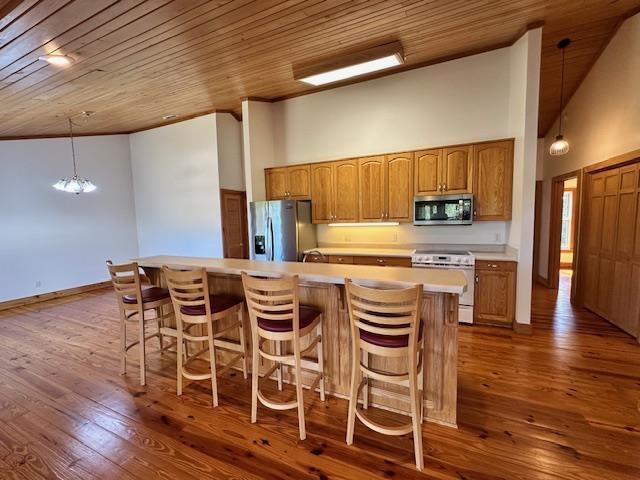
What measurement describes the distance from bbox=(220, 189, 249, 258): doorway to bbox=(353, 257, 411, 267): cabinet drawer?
2562 mm

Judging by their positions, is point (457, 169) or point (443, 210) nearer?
point (457, 169)

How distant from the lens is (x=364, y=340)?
1.93 metres

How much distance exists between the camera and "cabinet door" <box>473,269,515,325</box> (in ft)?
12.2

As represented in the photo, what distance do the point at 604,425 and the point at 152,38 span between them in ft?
15.4

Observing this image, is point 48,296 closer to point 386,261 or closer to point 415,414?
point 386,261

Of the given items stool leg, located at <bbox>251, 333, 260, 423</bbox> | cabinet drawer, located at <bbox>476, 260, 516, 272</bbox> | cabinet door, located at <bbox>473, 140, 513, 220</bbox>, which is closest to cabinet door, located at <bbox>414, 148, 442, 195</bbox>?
cabinet door, located at <bbox>473, 140, 513, 220</bbox>

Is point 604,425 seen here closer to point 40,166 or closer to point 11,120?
point 11,120

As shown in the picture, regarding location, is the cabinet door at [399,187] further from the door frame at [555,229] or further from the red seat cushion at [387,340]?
the door frame at [555,229]

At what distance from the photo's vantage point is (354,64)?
349cm

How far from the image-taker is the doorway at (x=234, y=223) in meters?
5.71

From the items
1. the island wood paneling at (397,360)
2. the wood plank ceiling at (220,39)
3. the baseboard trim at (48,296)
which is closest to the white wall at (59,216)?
the baseboard trim at (48,296)

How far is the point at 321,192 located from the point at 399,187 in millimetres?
1226

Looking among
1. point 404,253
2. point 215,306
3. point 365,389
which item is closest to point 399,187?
point 404,253

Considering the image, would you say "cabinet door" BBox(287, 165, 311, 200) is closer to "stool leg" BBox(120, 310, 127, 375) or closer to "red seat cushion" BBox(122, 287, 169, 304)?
"red seat cushion" BBox(122, 287, 169, 304)
